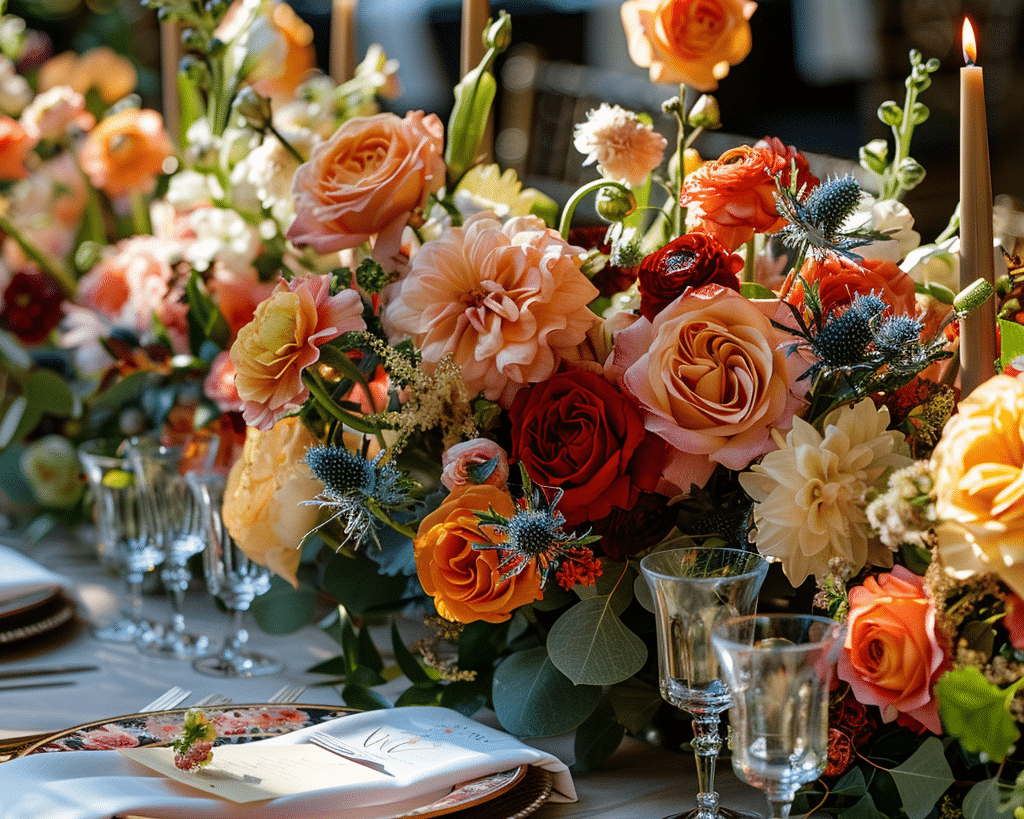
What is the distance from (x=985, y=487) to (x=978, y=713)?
11 centimetres

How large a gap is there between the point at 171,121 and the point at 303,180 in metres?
0.79

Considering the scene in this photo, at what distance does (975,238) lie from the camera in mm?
734

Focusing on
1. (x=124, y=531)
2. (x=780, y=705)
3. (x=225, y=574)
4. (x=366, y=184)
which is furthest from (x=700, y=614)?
(x=124, y=531)

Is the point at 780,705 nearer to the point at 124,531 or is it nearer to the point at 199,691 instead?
the point at 199,691

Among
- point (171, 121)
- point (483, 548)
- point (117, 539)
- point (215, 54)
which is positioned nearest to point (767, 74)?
point (171, 121)

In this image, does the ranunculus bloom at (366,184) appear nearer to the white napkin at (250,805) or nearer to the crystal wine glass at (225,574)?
the crystal wine glass at (225,574)

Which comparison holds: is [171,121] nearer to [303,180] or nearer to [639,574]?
[303,180]

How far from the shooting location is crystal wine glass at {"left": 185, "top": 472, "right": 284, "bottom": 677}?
1.06 m

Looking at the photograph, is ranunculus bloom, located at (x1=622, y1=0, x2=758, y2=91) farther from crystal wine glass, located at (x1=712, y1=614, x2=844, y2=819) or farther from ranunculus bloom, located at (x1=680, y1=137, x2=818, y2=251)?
crystal wine glass, located at (x1=712, y1=614, x2=844, y2=819)

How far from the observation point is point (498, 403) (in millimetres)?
825

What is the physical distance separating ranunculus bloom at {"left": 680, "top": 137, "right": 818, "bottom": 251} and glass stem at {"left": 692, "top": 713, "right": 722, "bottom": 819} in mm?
334

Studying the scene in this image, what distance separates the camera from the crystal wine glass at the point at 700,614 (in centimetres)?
65

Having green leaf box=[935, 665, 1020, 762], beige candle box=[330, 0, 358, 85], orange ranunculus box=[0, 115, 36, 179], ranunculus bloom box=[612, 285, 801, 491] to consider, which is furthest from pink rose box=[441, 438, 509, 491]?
orange ranunculus box=[0, 115, 36, 179]

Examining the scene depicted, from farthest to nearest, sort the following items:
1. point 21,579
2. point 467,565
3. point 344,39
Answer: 1. point 344,39
2. point 21,579
3. point 467,565
